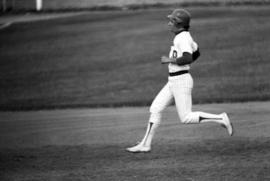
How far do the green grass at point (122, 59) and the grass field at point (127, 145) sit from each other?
2.75 m

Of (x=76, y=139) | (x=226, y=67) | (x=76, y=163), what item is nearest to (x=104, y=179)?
(x=76, y=163)

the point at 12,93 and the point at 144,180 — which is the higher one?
the point at 144,180

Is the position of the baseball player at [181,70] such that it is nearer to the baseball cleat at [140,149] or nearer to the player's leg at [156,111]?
the player's leg at [156,111]

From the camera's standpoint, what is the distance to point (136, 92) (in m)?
18.4

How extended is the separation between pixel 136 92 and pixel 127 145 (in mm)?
7555

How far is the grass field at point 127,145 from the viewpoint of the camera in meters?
8.74

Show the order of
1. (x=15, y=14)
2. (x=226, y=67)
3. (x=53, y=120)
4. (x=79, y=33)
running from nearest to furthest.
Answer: (x=53, y=120) < (x=226, y=67) < (x=79, y=33) < (x=15, y=14)

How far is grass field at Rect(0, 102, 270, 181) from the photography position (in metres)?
8.74

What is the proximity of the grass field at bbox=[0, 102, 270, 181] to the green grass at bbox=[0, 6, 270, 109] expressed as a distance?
275 centimetres

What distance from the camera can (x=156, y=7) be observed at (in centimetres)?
3544

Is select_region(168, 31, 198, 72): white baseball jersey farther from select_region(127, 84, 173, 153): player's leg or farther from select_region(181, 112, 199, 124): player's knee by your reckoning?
select_region(181, 112, 199, 124): player's knee

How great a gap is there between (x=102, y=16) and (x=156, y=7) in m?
3.09

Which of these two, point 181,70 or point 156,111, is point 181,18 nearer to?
point 181,70

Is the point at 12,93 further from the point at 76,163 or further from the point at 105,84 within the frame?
the point at 76,163
